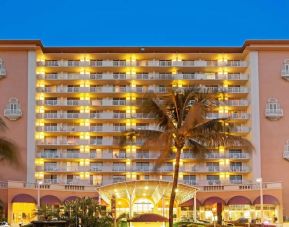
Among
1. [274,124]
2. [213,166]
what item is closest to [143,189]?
[213,166]

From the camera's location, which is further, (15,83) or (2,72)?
(15,83)

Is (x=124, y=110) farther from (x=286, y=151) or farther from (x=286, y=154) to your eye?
(x=286, y=154)

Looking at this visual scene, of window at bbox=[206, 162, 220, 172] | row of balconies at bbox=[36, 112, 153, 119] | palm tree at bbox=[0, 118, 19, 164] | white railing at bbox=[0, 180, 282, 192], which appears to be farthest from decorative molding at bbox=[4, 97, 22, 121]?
palm tree at bbox=[0, 118, 19, 164]

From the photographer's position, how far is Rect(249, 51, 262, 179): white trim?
8625 centimetres

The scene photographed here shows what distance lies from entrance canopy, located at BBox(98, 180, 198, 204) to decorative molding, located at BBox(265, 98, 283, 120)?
17.2 meters

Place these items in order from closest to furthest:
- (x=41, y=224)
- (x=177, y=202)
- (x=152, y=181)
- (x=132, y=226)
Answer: (x=41, y=224)
(x=132, y=226)
(x=152, y=181)
(x=177, y=202)

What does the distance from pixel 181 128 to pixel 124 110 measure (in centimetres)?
4959

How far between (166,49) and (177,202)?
2302 cm

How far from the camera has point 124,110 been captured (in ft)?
305

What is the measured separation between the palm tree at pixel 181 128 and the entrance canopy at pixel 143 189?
27807 millimetres

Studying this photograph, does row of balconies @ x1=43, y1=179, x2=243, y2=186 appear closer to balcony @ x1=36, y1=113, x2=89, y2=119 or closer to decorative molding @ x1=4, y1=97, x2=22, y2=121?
balcony @ x1=36, y1=113, x2=89, y2=119

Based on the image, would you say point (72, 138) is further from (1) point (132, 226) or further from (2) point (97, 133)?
(1) point (132, 226)

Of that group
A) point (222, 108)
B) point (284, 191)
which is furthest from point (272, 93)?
point (284, 191)

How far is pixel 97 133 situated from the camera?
9150 centimetres
